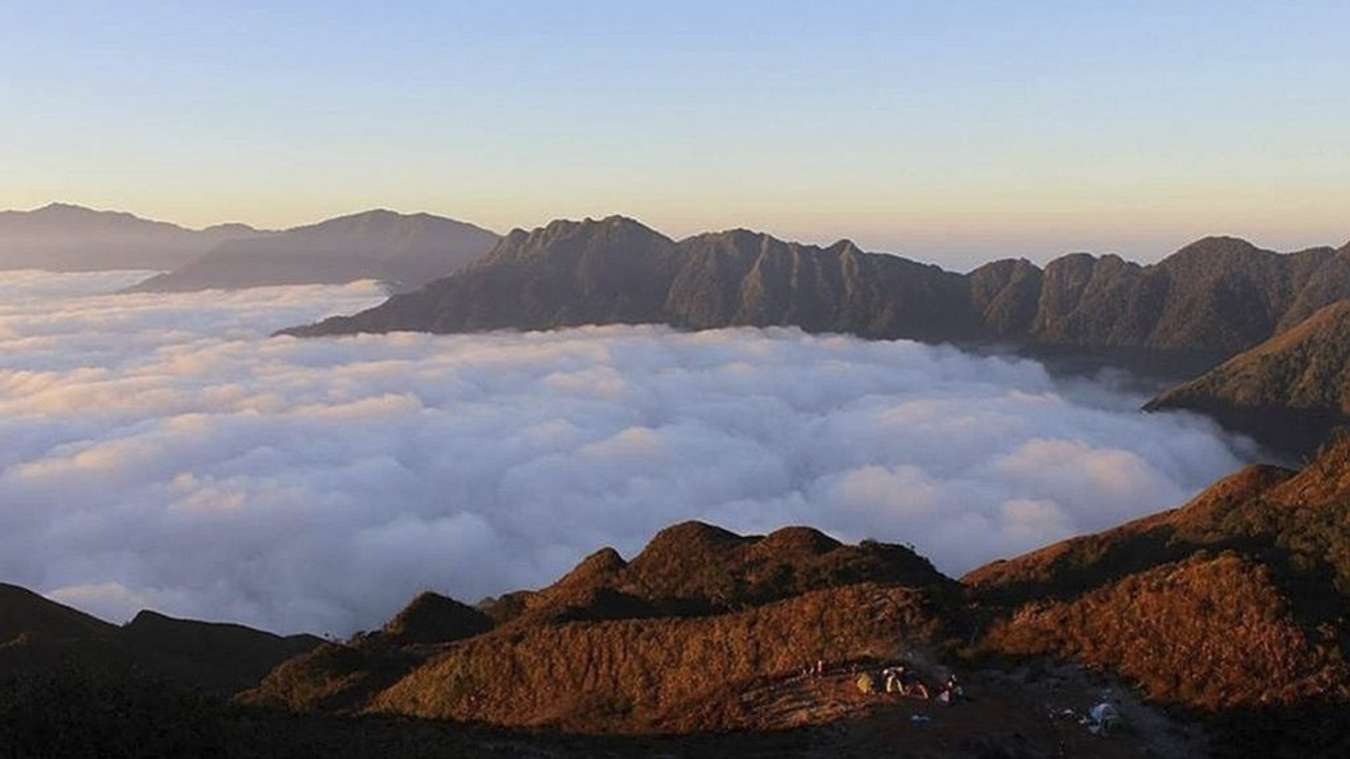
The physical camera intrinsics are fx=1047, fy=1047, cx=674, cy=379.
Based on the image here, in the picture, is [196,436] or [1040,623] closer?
[1040,623]

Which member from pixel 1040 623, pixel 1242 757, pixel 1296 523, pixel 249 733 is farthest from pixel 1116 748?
pixel 249 733

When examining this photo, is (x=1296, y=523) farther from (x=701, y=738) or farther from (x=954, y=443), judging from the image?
(x=954, y=443)

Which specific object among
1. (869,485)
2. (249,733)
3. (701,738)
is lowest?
(869,485)

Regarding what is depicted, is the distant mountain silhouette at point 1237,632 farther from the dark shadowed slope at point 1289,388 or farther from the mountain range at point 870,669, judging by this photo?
the dark shadowed slope at point 1289,388

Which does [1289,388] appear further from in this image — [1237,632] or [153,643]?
[153,643]

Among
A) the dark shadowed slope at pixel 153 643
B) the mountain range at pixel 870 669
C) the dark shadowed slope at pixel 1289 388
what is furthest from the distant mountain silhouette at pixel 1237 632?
the dark shadowed slope at pixel 1289 388

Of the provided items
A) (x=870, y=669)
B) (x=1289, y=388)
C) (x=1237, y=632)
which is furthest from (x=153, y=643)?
(x=1289, y=388)

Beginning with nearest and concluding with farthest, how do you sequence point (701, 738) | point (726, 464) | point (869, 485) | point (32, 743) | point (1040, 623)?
1. point (32, 743)
2. point (701, 738)
3. point (1040, 623)
4. point (869, 485)
5. point (726, 464)
